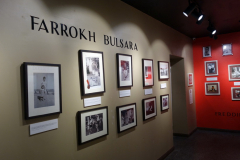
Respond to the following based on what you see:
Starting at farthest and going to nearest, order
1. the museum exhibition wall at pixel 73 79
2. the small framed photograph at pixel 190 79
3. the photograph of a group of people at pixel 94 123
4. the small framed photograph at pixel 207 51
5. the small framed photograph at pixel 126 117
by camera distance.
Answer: the small framed photograph at pixel 207 51
the small framed photograph at pixel 190 79
the small framed photograph at pixel 126 117
the photograph of a group of people at pixel 94 123
the museum exhibition wall at pixel 73 79

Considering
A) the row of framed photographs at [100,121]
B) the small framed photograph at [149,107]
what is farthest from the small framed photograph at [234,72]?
the row of framed photographs at [100,121]

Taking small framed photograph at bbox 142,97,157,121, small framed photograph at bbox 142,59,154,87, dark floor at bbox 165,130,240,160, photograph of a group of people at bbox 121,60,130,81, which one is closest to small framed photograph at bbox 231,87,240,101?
dark floor at bbox 165,130,240,160

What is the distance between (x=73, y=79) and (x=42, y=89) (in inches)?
18.3

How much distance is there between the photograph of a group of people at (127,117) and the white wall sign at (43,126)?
1331 mm

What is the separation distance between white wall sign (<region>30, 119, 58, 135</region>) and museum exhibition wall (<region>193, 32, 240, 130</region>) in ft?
20.1

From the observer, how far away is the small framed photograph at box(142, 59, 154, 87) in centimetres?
401

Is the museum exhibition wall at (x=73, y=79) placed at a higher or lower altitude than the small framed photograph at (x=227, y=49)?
lower

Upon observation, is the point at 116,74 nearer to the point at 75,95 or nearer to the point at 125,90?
the point at 125,90

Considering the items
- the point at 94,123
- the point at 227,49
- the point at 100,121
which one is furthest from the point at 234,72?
the point at 94,123

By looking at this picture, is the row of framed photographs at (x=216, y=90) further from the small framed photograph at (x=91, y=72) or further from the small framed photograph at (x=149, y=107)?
the small framed photograph at (x=91, y=72)

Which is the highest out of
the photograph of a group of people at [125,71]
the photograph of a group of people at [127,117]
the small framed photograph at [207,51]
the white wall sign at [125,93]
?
the small framed photograph at [207,51]

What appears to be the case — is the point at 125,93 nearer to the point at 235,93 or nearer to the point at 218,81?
the point at 218,81

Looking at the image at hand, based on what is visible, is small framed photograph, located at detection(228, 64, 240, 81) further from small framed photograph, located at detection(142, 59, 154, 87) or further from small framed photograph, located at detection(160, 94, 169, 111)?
small framed photograph, located at detection(142, 59, 154, 87)

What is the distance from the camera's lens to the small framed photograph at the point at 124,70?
3.27 metres
